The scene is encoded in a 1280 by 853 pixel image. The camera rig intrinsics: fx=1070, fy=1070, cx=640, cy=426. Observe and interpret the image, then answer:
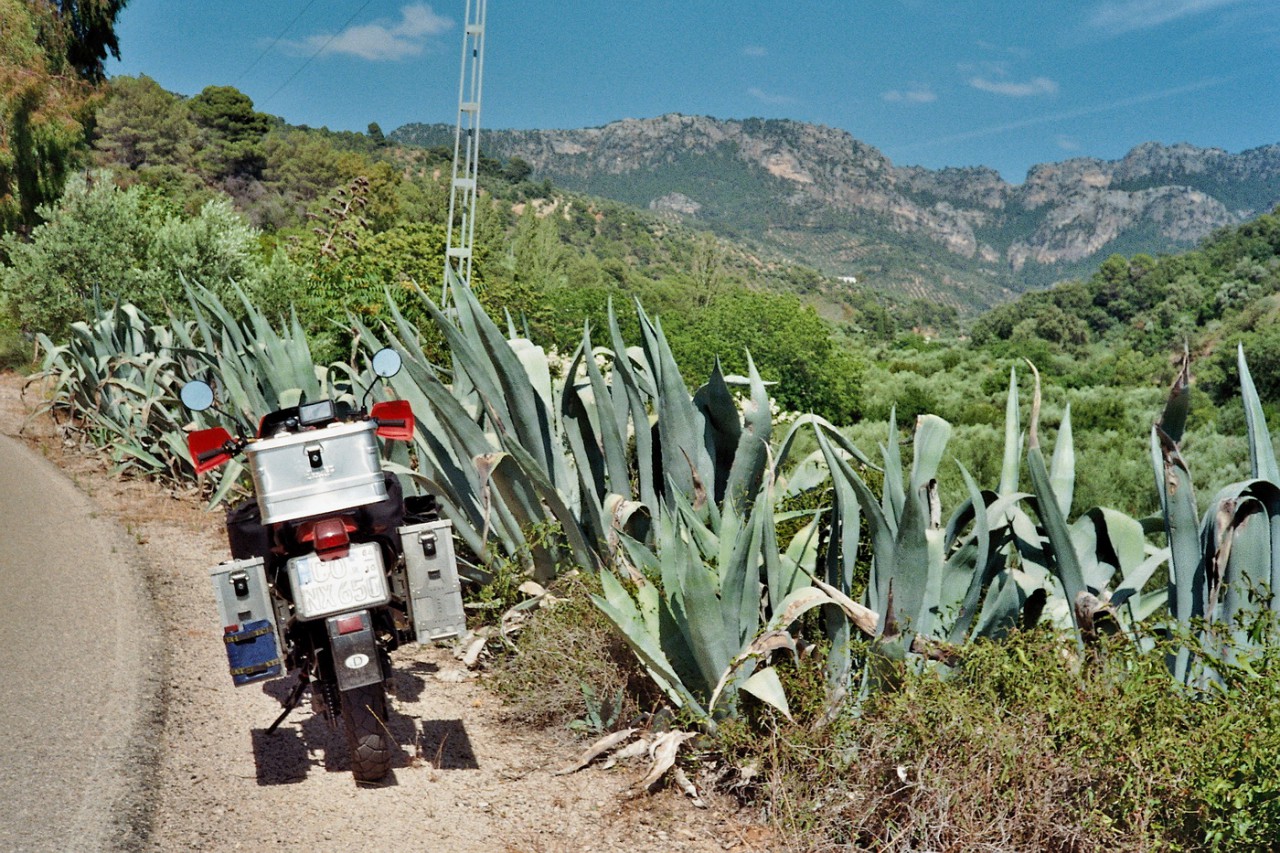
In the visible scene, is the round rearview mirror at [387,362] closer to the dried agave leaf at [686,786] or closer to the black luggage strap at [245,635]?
the black luggage strap at [245,635]

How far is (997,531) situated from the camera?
3.52m

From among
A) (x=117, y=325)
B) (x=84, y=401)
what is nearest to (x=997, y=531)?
(x=117, y=325)

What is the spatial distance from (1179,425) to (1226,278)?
4874cm

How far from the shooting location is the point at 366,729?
3420 mm

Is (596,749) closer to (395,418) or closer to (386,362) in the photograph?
(395,418)

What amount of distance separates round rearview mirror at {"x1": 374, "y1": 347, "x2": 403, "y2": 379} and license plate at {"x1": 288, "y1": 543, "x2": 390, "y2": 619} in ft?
2.34

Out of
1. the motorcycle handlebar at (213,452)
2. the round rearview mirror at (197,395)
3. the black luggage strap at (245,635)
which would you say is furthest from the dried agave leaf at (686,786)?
the round rearview mirror at (197,395)

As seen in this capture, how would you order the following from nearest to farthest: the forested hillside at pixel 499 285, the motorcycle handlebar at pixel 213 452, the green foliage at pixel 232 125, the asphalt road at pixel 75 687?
the asphalt road at pixel 75 687
the motorcycle handlebar at pixel 213 452
the forested hillside at pixel 499 285
the green foliage at pixel 232 125

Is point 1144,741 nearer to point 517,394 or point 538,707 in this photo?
point 538,707

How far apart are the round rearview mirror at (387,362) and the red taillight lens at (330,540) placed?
26.1 inches

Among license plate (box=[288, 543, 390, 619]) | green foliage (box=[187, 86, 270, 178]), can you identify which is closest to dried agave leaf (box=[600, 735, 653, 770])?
license plate (box=[288, 543, 390, 619])

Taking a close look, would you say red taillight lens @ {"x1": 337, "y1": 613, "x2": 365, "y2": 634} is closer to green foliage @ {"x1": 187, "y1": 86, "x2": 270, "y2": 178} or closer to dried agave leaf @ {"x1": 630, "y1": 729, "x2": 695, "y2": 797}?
dried agave leaf @ {"x1": 630, "y1": 729, "x2": 695, "y2": 797}

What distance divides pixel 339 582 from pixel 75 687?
153 centimetres

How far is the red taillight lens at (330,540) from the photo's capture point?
348 cm
